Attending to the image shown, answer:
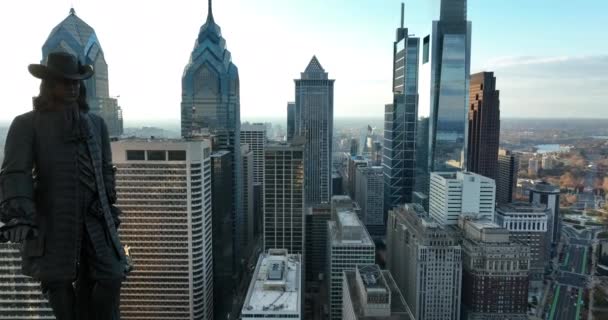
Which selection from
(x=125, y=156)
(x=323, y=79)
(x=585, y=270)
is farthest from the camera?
(x=323, y=79)

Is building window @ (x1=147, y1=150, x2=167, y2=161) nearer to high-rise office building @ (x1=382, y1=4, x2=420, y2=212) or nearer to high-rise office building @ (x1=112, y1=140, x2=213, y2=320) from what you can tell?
high-rise office building @ (x1=112, y1=140, x2=213, y2=320)

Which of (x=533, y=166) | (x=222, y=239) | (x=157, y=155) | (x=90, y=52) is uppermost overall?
(x=90, y=52)

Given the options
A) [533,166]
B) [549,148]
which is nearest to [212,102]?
[549,148]

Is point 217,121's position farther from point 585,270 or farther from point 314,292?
point 585,270

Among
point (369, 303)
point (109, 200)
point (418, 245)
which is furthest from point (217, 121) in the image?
point (109, 200)

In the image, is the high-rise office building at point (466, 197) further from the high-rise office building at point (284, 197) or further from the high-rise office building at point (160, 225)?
the high-rise office building at point (160, 225)

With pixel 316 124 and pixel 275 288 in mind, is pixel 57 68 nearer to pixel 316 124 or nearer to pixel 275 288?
pixel 275 288
